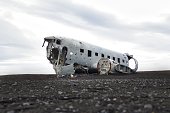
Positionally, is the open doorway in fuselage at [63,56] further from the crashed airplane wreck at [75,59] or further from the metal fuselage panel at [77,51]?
the metal fuselage panel at [77,51]

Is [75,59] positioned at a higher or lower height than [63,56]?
lower

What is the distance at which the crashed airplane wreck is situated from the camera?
44.7 m

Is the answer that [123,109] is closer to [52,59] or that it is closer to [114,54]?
[52,59]

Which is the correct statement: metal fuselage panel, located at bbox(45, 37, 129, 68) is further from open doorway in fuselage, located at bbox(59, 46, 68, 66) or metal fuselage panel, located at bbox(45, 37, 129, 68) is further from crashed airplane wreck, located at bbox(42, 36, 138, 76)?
open doorway in fuselage, located at bbox(59, 46, 68, 66)

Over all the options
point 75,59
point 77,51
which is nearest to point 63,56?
point 75,59

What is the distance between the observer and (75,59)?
154ft

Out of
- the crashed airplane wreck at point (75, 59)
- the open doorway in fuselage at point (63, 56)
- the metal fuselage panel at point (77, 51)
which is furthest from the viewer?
the open doorway in fuselage at point (63, 56)

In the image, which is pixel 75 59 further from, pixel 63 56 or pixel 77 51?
pixel 63 56

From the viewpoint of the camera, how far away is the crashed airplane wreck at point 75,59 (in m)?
44.7

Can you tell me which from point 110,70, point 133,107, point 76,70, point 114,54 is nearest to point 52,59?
point 76,70

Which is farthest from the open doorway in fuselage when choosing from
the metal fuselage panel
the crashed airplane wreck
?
the metal fuselage panel

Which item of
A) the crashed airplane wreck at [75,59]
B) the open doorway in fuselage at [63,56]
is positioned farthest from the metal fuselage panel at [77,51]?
the open doorway in fuselage at [63,56]

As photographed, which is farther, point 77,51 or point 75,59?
point 77,51

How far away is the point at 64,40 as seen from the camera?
45.7 m
